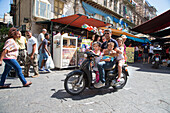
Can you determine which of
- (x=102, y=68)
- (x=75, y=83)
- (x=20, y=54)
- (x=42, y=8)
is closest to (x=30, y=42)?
(x=20, y=54)

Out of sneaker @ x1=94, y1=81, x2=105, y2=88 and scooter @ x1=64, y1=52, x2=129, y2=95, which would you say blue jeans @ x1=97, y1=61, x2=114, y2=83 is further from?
scooter @ x1=64, y1=52, x2=129, y2=95

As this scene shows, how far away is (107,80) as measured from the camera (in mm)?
3111

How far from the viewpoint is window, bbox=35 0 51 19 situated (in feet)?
31.6

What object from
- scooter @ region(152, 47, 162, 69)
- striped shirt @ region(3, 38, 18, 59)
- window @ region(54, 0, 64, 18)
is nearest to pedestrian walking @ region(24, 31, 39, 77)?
striped shirt @ region(3, 38, 18, 59)

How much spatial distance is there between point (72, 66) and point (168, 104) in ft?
15.5

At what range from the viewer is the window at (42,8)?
9637 millimetres

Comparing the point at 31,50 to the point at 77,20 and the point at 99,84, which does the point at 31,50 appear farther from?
the point at 77,20

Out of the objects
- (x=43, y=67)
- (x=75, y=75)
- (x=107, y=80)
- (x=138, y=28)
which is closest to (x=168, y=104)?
(x=107, y=80)

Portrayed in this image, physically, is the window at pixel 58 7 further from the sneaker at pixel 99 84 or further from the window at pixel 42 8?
the sneaker at pixel 99 84

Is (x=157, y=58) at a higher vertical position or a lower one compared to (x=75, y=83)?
higher

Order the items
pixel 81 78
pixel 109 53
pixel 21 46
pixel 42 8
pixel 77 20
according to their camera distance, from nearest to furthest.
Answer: pixel 81 78
pixel 109 53
pixel 21 46
pixel 77 20
pixel 42 8

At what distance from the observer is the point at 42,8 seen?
32.7 ft

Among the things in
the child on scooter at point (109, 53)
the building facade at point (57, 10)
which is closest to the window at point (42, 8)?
the building facade at point (57, 10)

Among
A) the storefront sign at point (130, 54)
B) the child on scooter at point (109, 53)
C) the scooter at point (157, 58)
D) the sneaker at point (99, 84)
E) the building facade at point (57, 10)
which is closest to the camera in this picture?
the sneaker at point (99, 84)
